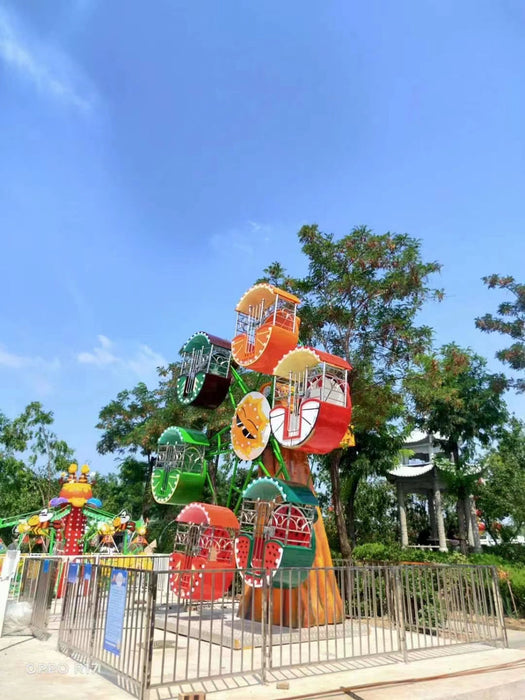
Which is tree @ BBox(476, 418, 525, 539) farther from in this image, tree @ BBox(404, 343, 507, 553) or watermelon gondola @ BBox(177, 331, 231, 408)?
watermelon gondola @ BBox(177, 331, 231, 408)

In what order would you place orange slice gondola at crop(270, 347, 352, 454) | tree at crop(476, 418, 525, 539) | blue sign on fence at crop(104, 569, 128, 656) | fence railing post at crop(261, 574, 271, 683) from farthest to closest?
tree at crop(476, 418, 525, 539), orange slice gondola at crop(270, 347, 352, 454), fence railing post at crop(261, 574, 271, 683), blue sign on fence at crop(104, 569, 128, 656)

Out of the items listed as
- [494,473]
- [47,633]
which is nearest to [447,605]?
[47,633]

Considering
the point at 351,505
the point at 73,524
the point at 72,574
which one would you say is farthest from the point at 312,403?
the point at 351,505

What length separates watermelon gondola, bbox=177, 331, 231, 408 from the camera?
42.3 feet

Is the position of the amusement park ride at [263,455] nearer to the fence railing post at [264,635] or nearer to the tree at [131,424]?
the fence railing post at [264,635]

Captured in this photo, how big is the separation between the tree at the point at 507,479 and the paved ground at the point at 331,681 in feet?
45.0

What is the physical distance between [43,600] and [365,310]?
1179 cm

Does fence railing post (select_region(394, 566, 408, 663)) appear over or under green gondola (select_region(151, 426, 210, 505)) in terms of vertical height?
Answer: under

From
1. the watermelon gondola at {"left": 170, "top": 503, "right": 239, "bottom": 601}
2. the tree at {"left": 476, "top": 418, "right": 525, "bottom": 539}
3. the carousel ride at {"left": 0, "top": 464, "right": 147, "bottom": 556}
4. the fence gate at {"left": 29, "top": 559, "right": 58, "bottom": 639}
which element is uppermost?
the tree at {"left": 476, "top": 418, "right": 525, "bottom": 539}

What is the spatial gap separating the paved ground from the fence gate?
102 cm

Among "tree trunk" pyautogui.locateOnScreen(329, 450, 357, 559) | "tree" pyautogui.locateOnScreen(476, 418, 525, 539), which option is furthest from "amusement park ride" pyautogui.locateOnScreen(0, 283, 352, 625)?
"tree" pyautogui.locateOnScreen(476, 418, 525, 539)

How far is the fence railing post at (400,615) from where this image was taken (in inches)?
301

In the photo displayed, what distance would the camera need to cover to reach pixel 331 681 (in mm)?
6512

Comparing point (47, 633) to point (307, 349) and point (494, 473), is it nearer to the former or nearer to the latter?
point (307, 349)
